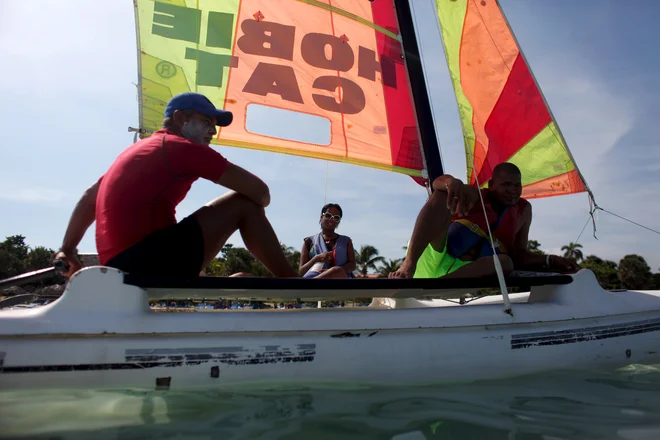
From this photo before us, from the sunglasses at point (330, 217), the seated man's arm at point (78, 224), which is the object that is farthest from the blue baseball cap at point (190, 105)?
the sunglasses at point (330, 217)

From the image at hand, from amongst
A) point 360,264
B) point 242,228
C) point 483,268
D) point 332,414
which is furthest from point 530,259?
point 360,264

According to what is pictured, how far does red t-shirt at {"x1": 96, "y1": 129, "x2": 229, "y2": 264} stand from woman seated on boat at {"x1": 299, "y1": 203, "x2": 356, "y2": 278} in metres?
2.71

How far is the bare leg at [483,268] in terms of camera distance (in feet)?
8.89

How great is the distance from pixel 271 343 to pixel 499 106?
372cm

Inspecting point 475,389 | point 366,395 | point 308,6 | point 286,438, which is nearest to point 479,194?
point 475,389

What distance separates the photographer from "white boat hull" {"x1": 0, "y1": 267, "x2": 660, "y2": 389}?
5.37 ft

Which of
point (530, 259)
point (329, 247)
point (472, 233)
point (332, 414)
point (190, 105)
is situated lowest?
point (332, 414)

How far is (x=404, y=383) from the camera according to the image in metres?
2.00

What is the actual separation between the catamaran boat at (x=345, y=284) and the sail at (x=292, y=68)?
15 mm

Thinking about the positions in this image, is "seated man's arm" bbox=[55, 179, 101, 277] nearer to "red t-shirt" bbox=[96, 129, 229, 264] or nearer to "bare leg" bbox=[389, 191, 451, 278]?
"red t-shirt" bbox=[96, 129, 229, 264]

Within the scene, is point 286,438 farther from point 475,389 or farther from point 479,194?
point 479,194

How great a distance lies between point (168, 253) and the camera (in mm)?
2043

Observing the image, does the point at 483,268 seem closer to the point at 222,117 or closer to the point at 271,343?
the point at 271,343

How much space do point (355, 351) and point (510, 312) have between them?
36.4 inches
